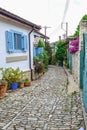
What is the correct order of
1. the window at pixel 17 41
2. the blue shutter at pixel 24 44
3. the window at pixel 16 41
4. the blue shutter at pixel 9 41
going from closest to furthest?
the blue shutter at pixel 9 41, the window at pixel 16 41, the window at pixel 17 41, the blue shutter at pixel 24 44

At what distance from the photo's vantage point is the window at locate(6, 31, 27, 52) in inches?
520

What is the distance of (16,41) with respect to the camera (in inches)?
595

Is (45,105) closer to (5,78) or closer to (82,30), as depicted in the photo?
(5,78)

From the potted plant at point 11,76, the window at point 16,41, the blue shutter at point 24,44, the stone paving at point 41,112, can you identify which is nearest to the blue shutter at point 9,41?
the window at point 16,41

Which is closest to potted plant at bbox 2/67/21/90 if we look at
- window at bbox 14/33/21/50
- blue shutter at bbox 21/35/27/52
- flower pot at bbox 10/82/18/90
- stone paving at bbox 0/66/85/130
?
flower pot at bbox 10/82/18/90

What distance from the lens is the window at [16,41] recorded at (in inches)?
520

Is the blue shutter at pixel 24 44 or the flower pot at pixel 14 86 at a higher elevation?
the blue shutter at pixel 24 44

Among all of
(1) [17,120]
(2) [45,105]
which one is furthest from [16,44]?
(1) [17,120]

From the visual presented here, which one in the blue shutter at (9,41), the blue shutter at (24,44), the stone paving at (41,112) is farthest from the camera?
the blue shutter at (24,44)

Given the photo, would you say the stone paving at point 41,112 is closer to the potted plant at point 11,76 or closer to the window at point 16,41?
the potted plant at point 11,76

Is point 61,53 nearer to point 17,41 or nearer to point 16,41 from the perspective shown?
point 17,41

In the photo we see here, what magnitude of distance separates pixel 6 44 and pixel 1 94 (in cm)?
320

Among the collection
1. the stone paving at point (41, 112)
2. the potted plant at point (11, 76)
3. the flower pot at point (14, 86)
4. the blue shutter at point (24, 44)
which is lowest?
the stone paving at point (41, 112)

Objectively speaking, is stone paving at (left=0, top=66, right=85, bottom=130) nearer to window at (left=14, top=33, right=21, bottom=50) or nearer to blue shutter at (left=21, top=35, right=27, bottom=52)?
window at (left=14, top=33, right=21, bottom=50)
